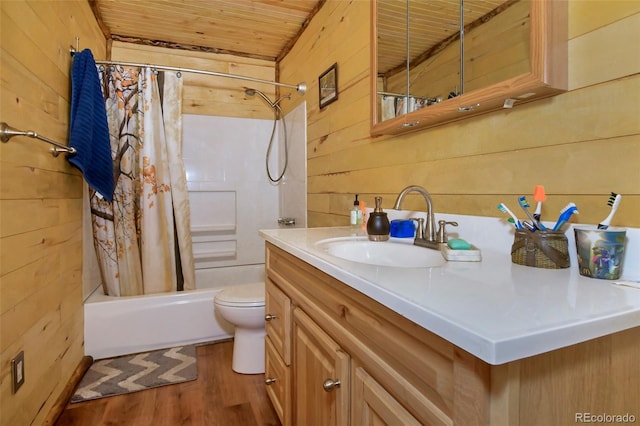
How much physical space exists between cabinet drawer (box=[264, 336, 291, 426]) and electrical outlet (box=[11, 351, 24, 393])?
35.7 inches

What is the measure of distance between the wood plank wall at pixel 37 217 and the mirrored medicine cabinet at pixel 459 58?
1.37 metres

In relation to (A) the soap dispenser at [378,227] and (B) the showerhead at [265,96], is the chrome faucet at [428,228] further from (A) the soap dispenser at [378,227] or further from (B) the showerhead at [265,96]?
(B) the showerhead at [265,96]

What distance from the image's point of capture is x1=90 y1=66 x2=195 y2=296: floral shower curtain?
7.08ft

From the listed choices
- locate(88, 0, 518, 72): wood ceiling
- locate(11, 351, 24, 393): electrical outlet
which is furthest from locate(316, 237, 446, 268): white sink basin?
locate(11, 351, 24, 393): electrical outlet

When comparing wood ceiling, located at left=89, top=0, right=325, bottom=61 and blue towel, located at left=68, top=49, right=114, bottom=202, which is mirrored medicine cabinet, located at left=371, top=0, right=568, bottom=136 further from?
blue towel, located at left=68, top=49, right=114, bottom=202

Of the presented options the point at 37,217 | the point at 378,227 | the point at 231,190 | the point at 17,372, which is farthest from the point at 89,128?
the point at 378,227

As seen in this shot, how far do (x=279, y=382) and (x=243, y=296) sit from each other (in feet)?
2.05

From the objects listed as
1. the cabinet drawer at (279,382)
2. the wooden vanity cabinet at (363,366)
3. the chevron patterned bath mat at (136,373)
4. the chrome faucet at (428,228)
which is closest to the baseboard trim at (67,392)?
the chevron patterned bath mat at (136,373)

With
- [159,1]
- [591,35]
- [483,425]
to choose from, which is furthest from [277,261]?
[159,1]

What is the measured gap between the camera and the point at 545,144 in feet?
2.80

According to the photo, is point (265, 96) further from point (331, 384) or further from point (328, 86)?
point (331, 384)

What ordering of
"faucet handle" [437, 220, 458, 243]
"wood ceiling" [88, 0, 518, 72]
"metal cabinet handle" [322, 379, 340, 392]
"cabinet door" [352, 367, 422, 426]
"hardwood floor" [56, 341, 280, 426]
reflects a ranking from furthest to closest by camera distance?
1. "hardwood floor" [56, 341, 280, 426]
2. "wood ceiling" [88, 0, 518, 72]
3. "faucet handle" [437, 220, 458, 243]
4. "metal cabinet handle" [322, 379, 340, 392]
5. "cabinet door" [352, 367, 422, 426]

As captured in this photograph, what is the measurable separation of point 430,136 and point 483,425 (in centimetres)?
101

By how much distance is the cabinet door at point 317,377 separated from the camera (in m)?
0.81
